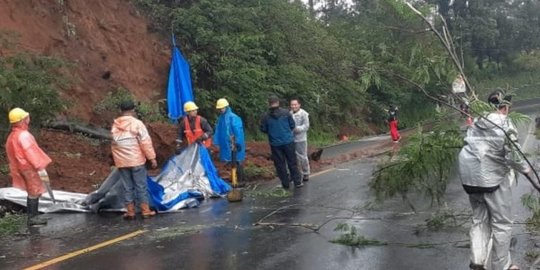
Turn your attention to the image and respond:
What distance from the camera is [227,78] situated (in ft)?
76.7

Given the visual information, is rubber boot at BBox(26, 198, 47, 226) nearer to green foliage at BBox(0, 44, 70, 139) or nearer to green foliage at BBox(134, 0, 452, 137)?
green foliage at BBox(0, 44, 70, 139)

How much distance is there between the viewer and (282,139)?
12.1 metres

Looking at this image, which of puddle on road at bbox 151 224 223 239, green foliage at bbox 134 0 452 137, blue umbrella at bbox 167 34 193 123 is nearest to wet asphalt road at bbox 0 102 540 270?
puddle on road at bbox 151 224 223 239

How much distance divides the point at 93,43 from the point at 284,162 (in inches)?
427

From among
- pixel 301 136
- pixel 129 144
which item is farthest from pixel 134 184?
pixel 301 136

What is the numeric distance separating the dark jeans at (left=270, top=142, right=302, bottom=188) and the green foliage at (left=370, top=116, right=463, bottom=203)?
3908mm

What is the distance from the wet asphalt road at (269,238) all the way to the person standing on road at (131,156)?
13.8 inches

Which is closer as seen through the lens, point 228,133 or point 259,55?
point 228,133

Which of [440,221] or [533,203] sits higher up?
[533,203]

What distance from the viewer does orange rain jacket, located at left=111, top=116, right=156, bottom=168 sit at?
974 centimetres

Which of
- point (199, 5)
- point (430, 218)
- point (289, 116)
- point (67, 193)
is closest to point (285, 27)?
point (199, 5)

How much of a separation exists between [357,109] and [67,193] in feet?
86.9

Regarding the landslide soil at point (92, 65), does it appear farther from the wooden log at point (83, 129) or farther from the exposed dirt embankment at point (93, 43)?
the wooden log at point (83, 129)

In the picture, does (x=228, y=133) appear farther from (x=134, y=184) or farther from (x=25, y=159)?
(x=25, y=159)
